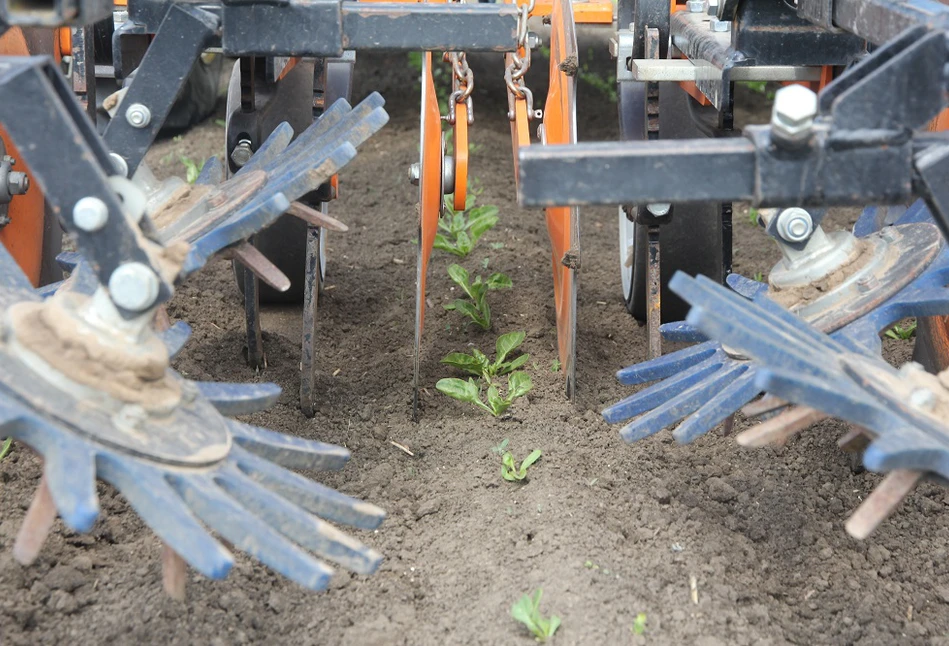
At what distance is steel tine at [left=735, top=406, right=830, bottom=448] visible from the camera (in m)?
1.48

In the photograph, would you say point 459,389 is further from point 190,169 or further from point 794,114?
point 190,169

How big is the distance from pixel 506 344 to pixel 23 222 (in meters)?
1.20

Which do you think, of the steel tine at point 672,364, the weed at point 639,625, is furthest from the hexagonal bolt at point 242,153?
the weed at point 639,625

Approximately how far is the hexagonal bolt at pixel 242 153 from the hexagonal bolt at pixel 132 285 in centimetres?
104

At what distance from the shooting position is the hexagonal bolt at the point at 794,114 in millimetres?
1376

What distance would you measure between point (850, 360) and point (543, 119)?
121 centimetres

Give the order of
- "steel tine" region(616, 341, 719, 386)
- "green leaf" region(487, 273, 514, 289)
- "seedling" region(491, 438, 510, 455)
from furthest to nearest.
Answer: "green leaf" region(487, 273, 514, 289), "seedling" region(491, 438, 510, 455), "steel tine" region(616, 341, 719, 386)

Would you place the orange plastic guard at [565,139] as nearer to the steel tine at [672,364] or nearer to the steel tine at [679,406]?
the steel tine at [672,364]

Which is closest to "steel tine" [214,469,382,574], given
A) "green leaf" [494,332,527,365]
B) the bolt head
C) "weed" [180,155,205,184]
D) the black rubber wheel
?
the bolt head

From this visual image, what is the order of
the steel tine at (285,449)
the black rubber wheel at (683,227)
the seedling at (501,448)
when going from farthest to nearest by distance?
the black rubber wheel at (683,227), the seedling at (501,448), the steel tine at (285,449)

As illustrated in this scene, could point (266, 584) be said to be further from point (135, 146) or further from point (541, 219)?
point (541, 219)

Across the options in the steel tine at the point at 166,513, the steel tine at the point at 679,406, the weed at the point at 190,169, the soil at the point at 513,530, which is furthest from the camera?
the weed at the point at 190,169

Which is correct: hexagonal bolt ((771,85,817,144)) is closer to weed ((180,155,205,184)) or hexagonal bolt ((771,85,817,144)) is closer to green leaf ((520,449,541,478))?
green leaf ((520,449,541,478))

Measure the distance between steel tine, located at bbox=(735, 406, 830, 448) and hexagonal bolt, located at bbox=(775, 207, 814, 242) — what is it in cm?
48
